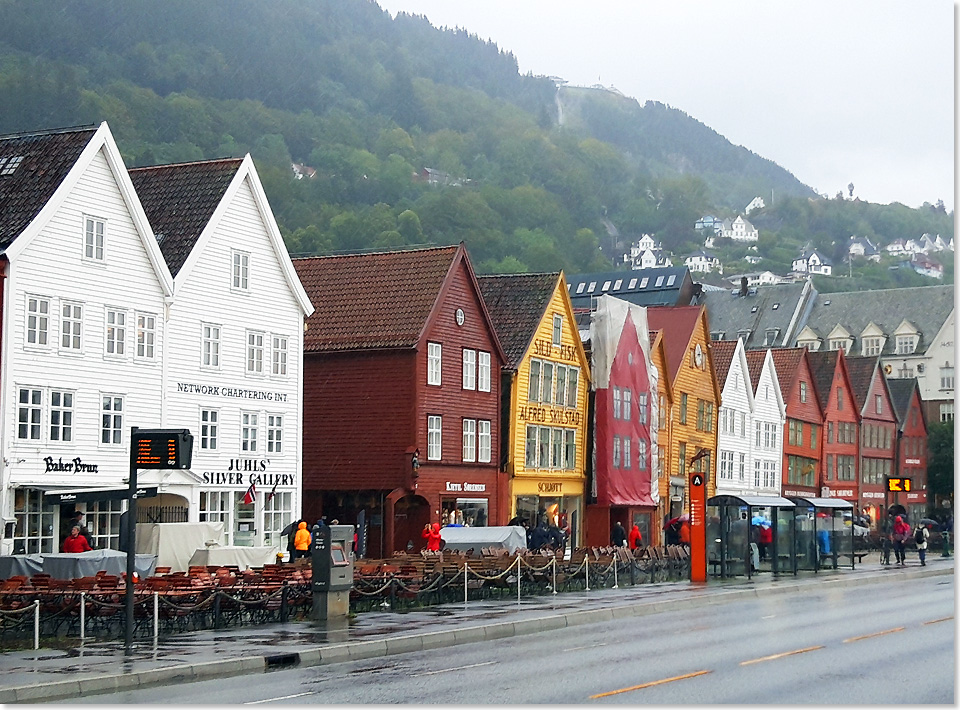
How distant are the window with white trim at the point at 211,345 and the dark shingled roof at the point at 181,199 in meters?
2.25

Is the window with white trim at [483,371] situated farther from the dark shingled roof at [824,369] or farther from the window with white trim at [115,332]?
the dark shingled roof at [824,369]

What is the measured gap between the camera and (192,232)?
45.0 m

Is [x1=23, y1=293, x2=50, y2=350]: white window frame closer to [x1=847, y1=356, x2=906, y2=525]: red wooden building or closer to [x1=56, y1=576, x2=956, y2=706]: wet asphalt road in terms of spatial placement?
[x1=56, y1=576, x2=956, y2=706]: wet asphalt road

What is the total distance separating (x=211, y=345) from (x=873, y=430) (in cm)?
6512

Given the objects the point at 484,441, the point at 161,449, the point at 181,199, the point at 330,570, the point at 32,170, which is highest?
the point at 181,199

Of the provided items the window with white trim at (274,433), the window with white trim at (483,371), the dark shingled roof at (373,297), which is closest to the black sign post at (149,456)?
the window with white trim at (274,433)

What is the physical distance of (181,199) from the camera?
46.4m

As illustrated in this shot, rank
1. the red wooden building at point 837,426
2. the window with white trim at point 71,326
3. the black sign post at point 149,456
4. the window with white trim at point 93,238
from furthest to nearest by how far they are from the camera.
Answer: the red wooden building at point 837,426 < the window with white trim at point 93,238 < the window with white trim at point 71,326 < the black sign post at point 149,456

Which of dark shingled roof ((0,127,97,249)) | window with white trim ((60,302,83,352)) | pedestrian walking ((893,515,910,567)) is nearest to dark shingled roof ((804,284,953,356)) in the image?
pedestrian walking ((893,515,910,567))

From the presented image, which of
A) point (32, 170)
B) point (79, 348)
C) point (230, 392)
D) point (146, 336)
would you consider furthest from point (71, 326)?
point (230, 392)

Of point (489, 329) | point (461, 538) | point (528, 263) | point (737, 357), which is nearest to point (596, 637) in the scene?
point (461, 538)

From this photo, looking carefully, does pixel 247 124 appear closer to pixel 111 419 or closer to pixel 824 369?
pixel 824 369

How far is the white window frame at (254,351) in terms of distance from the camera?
154ft

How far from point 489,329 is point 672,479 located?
59.3ft
